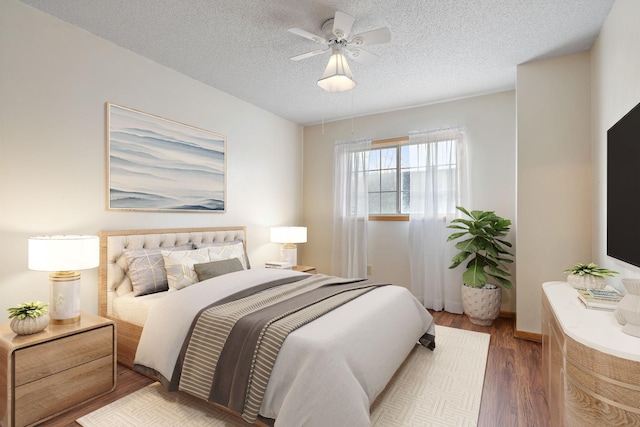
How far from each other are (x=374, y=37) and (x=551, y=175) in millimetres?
2135

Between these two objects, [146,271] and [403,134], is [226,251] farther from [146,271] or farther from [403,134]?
[403,134]

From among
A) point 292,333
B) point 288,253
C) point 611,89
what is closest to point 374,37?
point 611,89

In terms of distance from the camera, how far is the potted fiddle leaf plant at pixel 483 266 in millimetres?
3492

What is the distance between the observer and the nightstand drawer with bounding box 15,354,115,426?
1.77 m

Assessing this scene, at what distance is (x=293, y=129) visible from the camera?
16.9 feet

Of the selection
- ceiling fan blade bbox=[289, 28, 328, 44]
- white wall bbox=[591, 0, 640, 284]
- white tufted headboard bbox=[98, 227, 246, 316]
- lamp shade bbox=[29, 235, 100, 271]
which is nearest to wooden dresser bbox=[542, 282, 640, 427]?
white wall bbox=[591, 0, 640, 284]

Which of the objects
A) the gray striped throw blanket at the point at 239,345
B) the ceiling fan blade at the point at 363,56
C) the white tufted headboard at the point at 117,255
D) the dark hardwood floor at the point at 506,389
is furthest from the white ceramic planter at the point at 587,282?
the white tufted headboard at the point at 117,255

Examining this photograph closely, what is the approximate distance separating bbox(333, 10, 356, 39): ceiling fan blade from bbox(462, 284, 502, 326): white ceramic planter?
9.53 ft

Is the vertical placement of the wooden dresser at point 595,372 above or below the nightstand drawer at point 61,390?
above

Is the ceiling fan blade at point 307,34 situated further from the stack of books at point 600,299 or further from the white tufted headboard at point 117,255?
the stack of books at point 600,299

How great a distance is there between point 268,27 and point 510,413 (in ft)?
10.4

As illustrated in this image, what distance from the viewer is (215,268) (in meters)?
2.94

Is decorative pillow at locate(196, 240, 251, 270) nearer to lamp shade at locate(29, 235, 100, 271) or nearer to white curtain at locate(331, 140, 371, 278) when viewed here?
lamp shade at locate(29, 235, 100, 271)

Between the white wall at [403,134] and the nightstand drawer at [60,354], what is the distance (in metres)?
3.35
